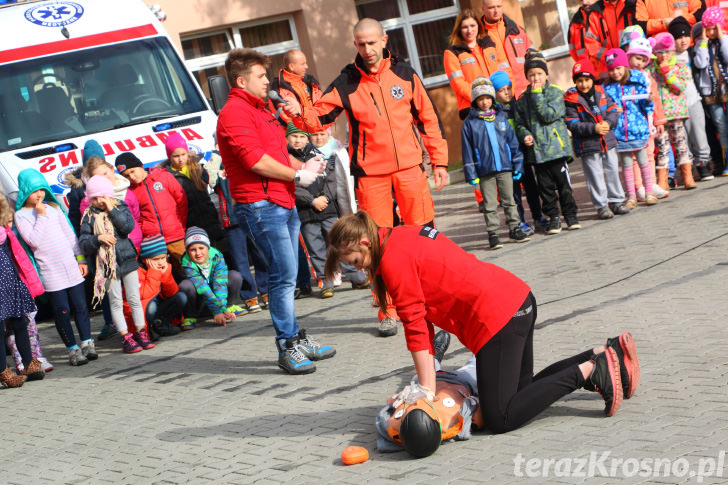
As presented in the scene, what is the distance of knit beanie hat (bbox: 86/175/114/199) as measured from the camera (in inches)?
362

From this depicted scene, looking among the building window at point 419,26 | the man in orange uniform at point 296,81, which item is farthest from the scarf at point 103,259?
the building window at point 419,26

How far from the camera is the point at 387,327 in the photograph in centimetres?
799

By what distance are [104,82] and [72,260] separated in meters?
2.95

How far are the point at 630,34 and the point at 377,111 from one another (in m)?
4.77

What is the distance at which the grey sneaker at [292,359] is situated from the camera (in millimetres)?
7344

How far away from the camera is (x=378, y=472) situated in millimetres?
5164

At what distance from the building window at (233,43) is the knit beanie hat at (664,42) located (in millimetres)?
8182

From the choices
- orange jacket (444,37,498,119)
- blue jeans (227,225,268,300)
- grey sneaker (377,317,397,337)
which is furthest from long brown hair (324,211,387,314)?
orange jacket (444,37,498,119)

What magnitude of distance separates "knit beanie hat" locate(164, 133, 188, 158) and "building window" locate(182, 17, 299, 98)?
739 cm

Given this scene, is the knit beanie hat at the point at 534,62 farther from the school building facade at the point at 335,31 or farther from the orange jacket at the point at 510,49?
the school building facade at the point at 335,31

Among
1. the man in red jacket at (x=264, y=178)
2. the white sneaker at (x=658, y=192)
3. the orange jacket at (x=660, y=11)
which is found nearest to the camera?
the man in red jacket at (x=264, y=178)

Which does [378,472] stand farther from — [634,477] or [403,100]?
[403,100]

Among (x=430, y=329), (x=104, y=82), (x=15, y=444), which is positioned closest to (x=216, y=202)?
(x=104, y=82)

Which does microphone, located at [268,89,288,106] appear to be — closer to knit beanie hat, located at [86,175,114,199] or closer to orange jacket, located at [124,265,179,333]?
knit beanie hat, located at [86,175,114,199]
